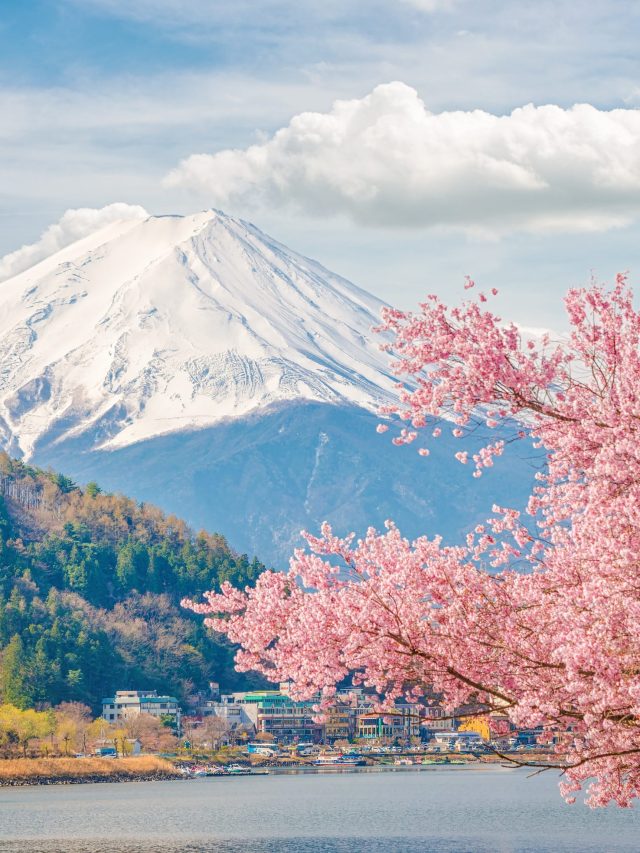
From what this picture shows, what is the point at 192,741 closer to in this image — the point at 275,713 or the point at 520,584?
the point at 275,713

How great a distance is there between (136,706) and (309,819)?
85431 millimetres

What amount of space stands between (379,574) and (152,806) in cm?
8603

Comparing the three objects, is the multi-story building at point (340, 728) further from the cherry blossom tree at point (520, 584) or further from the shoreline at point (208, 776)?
the cherry blossom tree at point (520, 584)

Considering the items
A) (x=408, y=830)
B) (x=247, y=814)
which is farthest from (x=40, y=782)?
(x=408, y=830)

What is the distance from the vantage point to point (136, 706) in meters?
169

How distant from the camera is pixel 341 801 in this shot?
104 metres

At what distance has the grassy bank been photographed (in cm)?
13638

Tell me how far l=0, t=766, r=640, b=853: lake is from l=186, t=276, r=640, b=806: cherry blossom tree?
163 feet

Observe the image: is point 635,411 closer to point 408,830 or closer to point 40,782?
point 408,830

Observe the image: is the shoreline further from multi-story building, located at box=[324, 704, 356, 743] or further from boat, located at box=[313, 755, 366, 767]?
multi-story building, located at box=[324, 704, 356, 743]

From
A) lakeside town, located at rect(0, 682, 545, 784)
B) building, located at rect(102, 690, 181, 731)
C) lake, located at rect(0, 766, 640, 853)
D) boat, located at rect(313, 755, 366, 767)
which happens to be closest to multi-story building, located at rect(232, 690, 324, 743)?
lakeside town, located at rect(0, 682, 545, 784)

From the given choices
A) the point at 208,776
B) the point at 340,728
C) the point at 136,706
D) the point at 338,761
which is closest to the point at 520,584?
the point at 208,776

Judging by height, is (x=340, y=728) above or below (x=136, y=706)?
below

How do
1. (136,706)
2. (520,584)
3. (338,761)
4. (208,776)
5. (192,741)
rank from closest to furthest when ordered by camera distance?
(520,584)
(208,776)
(136,706)
(192,741)
(338,761)
